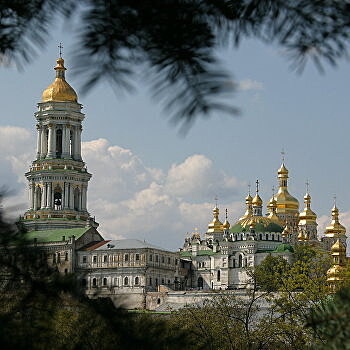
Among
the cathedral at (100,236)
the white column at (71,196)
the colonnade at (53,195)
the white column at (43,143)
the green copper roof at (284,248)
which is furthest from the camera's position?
the white column at (43,143)

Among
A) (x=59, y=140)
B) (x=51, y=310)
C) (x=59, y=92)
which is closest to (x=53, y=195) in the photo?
(x=59, y=140)

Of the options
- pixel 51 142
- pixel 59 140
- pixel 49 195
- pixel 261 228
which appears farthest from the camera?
pixel 261 228

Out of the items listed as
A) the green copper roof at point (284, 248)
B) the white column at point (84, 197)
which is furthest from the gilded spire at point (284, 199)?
the white column at point (84, 197)

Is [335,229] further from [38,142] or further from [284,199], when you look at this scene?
[38,142]

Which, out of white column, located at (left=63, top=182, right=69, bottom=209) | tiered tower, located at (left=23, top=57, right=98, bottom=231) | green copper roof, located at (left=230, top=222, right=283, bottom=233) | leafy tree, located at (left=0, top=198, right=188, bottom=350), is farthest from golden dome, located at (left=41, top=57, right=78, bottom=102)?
leafy tree, located at (left=0, top=198, right=188, bottom=350)

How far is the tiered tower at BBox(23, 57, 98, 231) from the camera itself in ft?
258

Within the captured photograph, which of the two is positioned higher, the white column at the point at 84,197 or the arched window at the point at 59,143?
the arched window at the point at 59,143

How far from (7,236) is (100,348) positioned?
612 mm

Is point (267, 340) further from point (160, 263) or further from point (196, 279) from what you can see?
point (196, 279)

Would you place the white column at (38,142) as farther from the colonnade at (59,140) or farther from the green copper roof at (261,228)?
the green copper roof at (261,228)

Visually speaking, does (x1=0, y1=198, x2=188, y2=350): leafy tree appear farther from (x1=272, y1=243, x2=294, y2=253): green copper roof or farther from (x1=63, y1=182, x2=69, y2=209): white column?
(x1=63, y1=182, x2=69, y2=209): white column

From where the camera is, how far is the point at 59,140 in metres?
80.7

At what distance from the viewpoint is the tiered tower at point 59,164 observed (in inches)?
3100

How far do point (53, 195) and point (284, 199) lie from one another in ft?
89.4
